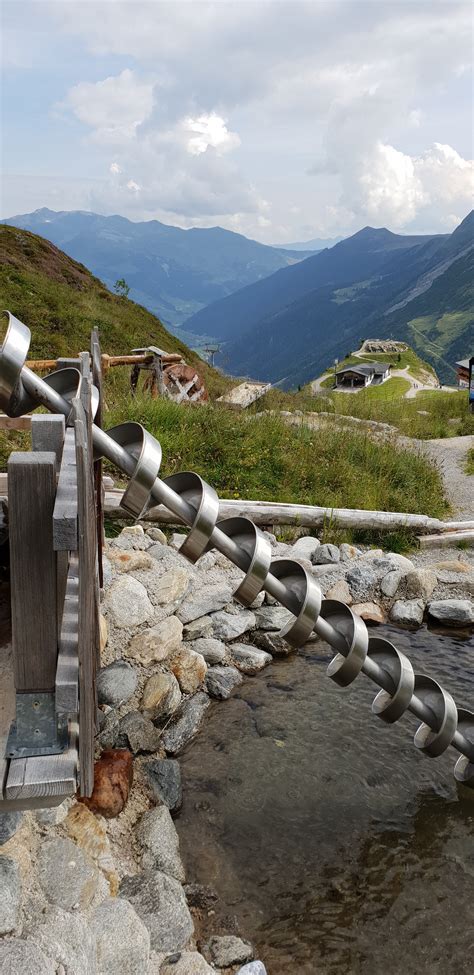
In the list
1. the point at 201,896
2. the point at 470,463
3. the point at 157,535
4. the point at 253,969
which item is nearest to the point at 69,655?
the point at 253,969

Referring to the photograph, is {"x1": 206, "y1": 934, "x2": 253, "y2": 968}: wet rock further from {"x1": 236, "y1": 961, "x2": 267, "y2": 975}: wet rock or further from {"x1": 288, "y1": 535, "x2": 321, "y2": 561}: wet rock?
{"x1": 288, "y1": 535, "x2": 321, "y2": 561}: wet rock

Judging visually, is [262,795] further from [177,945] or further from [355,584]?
[355,584]

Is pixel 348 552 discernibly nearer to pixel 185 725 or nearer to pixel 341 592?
pixel 341 592

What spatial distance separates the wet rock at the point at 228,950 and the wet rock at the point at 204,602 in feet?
9.54

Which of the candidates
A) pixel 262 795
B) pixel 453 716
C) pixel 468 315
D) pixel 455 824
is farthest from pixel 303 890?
pixel 468 315

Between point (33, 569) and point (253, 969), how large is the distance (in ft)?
8.06

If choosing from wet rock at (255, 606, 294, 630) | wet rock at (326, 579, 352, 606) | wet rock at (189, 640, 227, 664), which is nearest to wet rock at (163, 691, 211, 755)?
wet rock at (189, 640, 227, 664)

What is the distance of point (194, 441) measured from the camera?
9.70 meters

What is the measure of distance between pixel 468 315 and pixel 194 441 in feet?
595

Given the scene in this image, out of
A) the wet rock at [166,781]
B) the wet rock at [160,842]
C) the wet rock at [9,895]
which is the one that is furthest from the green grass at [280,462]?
the wet rock at [9,895]

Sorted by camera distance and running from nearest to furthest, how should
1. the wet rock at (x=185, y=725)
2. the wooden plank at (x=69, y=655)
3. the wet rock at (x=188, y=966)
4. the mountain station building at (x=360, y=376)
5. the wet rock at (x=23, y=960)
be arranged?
the wooden plank at (x=69, y=655) → the wet rock at (x=23, y=960) → the wet rock at (x=188, y=966) → the wet rock at (x=185, y=725) → the mountain station building at (x=360, y=376)

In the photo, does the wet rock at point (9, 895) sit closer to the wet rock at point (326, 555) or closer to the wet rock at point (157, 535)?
the wet rock at point (157, 535)

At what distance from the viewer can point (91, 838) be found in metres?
3.51

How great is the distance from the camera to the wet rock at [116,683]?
4.79 m
